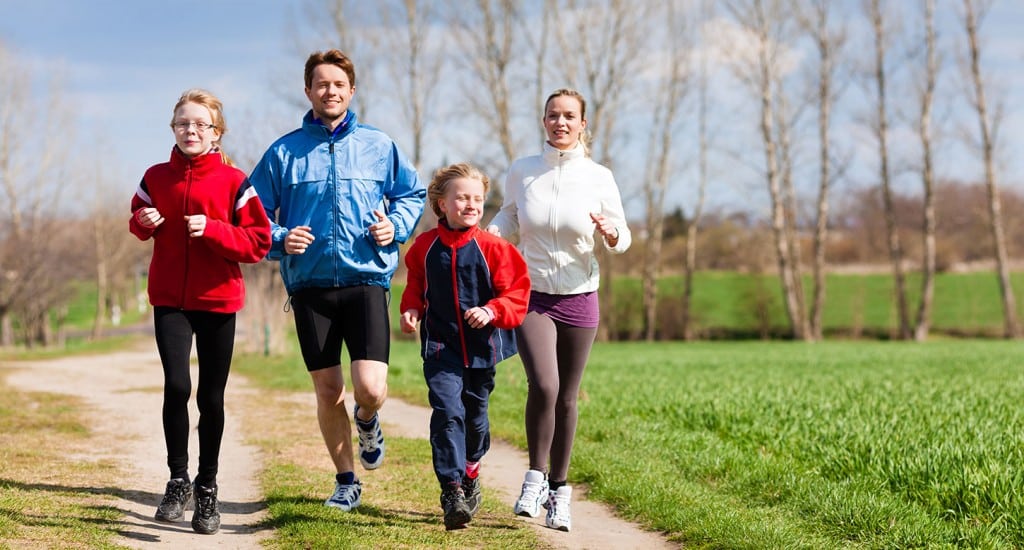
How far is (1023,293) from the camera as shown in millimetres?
50188

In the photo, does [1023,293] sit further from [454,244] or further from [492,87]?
[454,244]

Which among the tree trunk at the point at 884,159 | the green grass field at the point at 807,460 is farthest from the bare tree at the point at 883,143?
the green grass field at the point at 807,460

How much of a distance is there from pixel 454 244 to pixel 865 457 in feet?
10.8

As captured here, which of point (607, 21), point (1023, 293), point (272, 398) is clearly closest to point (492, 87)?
point (607, 21)

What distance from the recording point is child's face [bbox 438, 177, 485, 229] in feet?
14.3

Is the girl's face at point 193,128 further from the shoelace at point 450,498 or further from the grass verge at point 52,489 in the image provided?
the shoelace at point 450,498

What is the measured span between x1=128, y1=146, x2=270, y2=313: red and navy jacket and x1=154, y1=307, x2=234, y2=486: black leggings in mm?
106

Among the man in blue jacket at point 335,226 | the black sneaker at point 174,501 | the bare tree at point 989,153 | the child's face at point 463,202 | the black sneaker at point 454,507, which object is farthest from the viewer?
the bare tree at point 989,153

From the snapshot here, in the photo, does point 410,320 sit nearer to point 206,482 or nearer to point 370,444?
point 370,444

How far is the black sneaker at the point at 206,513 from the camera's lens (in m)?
4.40

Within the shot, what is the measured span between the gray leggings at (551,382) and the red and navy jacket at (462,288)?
11.2 inches

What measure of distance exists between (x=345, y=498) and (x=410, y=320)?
1.19 m

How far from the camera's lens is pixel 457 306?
4.34m

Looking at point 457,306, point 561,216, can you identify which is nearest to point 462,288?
point 457,306
